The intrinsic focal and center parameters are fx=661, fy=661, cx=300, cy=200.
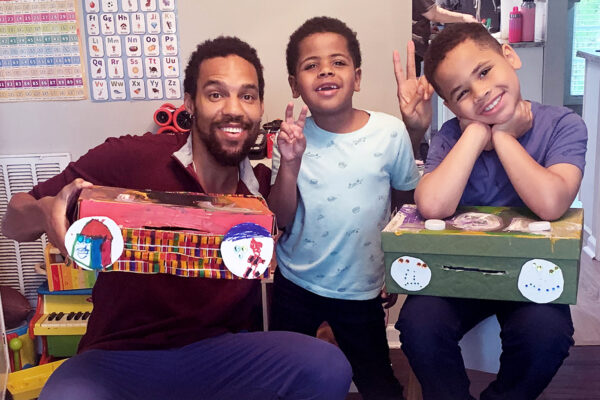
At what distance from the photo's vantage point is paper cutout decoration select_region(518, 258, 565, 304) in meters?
1.22

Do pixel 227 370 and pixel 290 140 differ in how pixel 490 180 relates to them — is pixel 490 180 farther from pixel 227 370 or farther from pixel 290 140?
pixel 227 370

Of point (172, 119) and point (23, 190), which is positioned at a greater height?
point (172, 119)

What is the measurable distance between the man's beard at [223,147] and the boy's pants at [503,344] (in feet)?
1.56

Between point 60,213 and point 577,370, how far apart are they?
64.5 inches

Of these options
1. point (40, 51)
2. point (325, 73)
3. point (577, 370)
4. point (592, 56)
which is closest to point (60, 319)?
point (40, 51)

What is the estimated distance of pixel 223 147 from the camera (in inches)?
55.8

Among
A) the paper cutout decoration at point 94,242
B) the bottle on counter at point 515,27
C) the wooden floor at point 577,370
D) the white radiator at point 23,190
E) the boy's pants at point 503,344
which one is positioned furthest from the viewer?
the bottle on counter at point 515,27

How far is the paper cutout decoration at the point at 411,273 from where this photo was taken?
1281mm

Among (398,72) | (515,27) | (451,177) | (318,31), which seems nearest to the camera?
(451,177)

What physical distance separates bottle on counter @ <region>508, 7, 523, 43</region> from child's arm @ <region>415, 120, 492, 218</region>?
111 inches

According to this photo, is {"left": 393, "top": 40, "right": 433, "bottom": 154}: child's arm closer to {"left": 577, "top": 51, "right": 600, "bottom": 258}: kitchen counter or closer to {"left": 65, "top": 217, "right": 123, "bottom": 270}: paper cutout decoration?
{"left": 65, "top": 217, "right": 123, "bottom": 270}: paper cutout decoration

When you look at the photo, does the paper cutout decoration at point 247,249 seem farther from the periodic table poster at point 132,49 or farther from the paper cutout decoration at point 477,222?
the periodic table poster at point 132,49

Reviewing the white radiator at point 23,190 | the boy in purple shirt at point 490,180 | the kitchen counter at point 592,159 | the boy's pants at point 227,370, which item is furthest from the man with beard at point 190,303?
the kitchen counter at point 592,159

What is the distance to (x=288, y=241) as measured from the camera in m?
1.59
